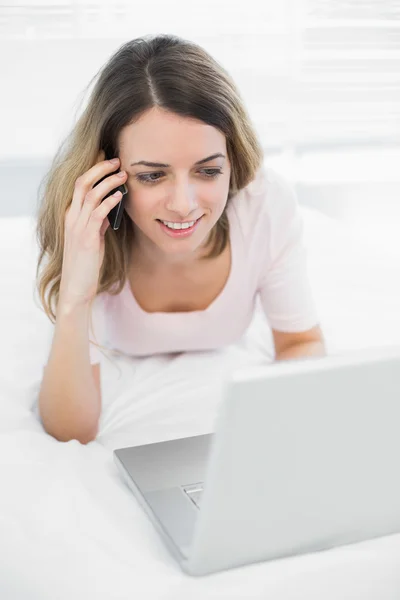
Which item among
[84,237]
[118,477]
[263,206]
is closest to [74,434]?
[118,477]

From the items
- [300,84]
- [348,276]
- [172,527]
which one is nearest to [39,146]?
[300,84]

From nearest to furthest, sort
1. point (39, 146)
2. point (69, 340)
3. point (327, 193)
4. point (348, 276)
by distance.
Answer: point (69, 340) → point (348, 276) → point (39, 146) → point (327, 193)

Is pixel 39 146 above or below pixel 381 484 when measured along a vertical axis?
below

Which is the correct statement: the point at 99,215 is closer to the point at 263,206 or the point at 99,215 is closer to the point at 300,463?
the point at 263,206

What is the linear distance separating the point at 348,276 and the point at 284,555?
130 cm

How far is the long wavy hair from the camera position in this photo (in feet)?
4.26

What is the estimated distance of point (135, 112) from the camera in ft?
4.26

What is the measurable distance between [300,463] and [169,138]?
2.17 feet

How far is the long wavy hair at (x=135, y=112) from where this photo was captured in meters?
1.30

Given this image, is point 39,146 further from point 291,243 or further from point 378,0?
point 291,243

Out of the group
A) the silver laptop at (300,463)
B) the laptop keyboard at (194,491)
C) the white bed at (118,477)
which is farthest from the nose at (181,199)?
the silver laptop at (300,463)

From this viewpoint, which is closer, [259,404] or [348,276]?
[259,404]

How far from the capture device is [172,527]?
0.92 meters

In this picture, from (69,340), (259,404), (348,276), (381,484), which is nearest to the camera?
(259,404)
